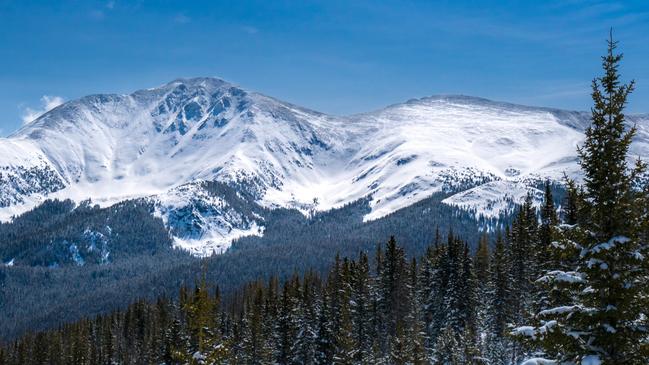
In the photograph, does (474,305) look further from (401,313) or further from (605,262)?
(605,262)

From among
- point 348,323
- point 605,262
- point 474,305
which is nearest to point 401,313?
point 474,305

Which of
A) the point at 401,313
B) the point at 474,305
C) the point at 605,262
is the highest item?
the point at 605,262

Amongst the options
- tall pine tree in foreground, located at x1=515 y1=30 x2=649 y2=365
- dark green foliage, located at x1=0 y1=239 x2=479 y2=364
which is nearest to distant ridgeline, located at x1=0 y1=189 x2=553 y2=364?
dark green foliage, located at x1=0 y1=239 x2=479 y2=364

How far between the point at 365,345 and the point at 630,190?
190ft

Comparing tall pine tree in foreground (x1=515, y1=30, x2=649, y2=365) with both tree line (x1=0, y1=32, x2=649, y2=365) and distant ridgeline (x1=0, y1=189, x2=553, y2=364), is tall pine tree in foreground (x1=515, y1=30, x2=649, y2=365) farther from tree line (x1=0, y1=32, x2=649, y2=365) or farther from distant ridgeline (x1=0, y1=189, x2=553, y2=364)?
distant ridgeline (x1=0, y1=189, x2=553, y2=364)

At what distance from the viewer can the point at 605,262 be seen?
1614 centimetres

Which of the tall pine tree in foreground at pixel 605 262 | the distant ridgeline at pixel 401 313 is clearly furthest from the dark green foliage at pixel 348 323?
the tall pine tree in foreground at pixel 605 262

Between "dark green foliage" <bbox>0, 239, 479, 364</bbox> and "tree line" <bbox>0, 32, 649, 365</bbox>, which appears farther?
"dark green foliage" <bbox>0, 239, 479, 364</bbox>

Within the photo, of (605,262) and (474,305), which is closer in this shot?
(605,262)

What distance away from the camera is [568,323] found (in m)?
16.7

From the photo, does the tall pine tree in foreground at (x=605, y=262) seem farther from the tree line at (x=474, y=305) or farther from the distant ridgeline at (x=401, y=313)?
the distant ridgeline at (x=401, y=313)

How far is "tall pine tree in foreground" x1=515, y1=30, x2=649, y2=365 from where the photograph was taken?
16.0 metres

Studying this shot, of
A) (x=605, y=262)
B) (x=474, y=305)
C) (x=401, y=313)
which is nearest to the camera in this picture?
(x=605, y=262)

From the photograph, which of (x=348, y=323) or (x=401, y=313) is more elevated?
(x=348, y=323)
